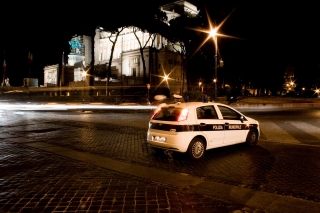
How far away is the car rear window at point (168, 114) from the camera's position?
7.68m

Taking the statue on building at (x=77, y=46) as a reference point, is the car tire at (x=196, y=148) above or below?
below

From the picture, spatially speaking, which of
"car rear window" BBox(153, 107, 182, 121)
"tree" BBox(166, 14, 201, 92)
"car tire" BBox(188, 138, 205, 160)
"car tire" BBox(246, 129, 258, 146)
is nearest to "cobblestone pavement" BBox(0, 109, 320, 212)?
"car tire" BBox(188, 138, 205, 160)

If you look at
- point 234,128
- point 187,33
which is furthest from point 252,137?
point 187,33

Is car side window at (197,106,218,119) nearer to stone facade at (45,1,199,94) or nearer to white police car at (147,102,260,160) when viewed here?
white police car at (147,102,260,160)

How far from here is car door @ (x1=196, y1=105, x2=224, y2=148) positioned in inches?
309

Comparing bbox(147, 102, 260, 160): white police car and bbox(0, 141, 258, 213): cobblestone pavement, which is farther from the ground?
bbox(147, 102, 260, 160): white police car

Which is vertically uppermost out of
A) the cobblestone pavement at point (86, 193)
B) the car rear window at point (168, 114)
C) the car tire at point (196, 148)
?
the car rear window at point (168, 114)

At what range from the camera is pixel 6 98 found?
5100cm

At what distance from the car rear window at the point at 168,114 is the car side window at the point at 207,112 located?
26.3 inches

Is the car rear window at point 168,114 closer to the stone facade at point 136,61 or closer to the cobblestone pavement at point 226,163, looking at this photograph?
the cobblestone pavement at point 226,163

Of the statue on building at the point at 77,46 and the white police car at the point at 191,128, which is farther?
the statue on building at the point at 77,46

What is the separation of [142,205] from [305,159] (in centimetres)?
539

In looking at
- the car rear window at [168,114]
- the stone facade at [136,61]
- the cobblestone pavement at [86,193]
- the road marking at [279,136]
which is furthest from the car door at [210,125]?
the stone facade at [136,61]

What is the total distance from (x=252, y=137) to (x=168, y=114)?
11.2 feet
